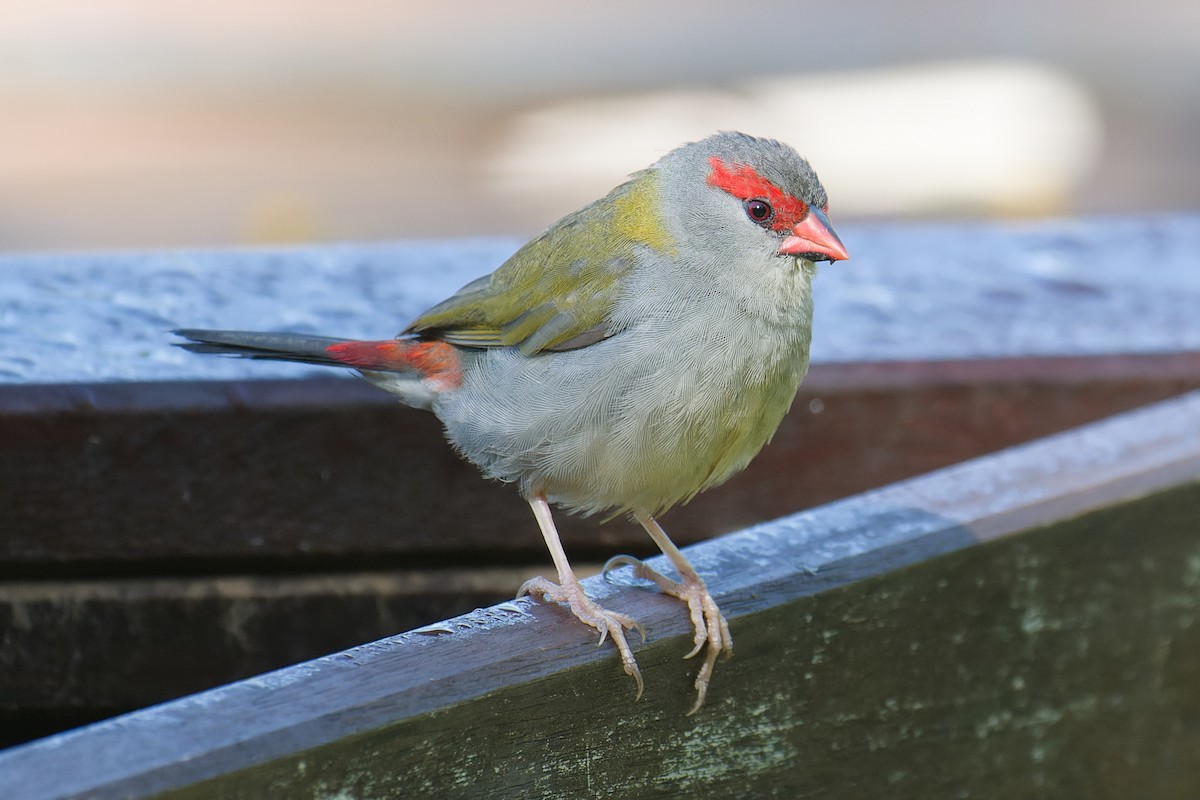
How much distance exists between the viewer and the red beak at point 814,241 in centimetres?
281

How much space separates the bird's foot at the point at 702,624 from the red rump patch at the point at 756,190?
84cm

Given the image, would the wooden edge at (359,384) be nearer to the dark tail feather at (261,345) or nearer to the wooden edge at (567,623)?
the dark tail feather at (261,345)

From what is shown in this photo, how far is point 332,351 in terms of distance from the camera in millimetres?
2850

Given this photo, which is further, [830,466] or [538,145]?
[538,145]

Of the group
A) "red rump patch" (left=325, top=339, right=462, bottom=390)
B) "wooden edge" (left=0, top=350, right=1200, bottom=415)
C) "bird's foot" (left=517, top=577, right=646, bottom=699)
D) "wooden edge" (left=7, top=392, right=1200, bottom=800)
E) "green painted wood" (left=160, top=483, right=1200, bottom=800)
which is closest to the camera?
"wooden edge" (left=7, top=392, right=1200, bottom=800)

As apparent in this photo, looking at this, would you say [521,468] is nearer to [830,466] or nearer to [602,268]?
[602,268]

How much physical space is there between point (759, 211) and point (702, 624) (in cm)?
100

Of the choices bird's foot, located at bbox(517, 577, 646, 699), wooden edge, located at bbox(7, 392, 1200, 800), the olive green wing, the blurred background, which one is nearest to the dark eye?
the olive green wing

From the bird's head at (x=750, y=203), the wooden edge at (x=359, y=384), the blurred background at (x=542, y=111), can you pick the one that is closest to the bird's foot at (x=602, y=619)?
the wooden edge at (x=359, y=384)

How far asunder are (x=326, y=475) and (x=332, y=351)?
239mm

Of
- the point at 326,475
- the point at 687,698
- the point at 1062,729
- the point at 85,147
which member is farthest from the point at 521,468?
the point at 85,147

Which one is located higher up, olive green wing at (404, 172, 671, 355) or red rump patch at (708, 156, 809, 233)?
red rump patch at (708, 156, 809, 233)

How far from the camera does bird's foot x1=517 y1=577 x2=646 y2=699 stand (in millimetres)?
2072

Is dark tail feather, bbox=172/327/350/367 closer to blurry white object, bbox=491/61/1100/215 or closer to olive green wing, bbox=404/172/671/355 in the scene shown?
olive green wing, bbox=404/172/671/355
